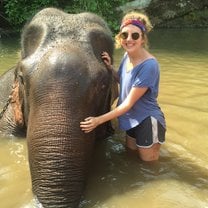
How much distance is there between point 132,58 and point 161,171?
113 cm

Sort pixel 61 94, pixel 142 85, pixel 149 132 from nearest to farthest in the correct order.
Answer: pixel 61 94, pixel 142 85, pixel 149 132

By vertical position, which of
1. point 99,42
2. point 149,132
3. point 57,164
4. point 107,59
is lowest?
point 149,132

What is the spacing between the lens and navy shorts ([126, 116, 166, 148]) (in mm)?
4777

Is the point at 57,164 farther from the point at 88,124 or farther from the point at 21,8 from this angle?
the point at 21,8

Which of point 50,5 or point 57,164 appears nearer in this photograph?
point 57,164

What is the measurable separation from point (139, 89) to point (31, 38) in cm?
117

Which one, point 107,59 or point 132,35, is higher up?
point 132,35

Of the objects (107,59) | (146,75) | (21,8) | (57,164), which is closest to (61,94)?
(57,164)

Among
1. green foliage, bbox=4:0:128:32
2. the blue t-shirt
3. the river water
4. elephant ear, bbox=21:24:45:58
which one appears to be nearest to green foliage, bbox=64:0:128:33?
green foliage, bbox=4:0:128:32

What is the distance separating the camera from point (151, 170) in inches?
185

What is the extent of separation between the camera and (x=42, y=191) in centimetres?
366

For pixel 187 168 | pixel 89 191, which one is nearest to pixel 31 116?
pixel 89 191

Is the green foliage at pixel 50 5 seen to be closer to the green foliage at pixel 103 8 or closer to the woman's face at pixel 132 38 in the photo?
the green foliage at pixel 103 8

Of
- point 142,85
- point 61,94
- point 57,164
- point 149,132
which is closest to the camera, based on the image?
point 57,164
